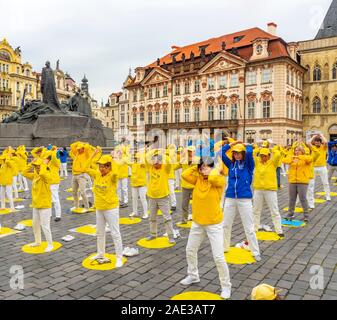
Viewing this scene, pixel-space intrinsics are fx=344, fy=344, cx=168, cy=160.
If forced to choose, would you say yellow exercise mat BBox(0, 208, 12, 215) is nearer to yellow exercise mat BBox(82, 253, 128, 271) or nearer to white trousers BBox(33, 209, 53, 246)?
white trousers BBox(33, 209, 53, 246)

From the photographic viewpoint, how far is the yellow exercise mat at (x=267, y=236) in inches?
286

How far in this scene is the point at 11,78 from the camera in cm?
7238

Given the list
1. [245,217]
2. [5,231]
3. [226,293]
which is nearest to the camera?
[226,293]

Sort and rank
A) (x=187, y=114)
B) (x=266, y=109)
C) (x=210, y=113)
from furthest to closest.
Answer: (x=187, y=114), (x=210, y=113), (x=266, y=109)

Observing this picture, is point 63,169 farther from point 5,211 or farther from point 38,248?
point 38,248

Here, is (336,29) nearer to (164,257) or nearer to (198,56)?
(198,56)

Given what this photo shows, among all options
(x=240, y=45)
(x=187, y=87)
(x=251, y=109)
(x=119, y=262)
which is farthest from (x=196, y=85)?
(x=119, y=262)

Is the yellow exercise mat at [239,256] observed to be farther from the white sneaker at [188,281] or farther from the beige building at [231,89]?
the beige building at [231,89]

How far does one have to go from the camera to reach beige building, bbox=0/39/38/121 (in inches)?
2766

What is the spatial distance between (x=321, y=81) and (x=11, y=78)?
2368 inches

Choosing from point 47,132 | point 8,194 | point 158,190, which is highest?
point 47,132

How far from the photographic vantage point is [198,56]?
50469mm
